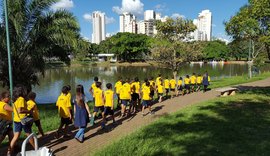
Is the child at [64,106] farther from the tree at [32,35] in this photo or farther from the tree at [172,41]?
the tree at [172,41]

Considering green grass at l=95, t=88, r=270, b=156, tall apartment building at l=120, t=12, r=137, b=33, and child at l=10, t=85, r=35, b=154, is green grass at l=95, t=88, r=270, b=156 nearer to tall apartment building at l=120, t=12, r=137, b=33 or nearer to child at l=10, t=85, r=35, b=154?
child at l=10, t=85, r=35, b=154

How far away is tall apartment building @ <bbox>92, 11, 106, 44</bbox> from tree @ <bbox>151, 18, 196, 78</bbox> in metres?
131

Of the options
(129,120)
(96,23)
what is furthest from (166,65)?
(96,23)

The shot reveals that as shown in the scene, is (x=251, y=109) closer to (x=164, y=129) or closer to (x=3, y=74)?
(x=164, y=129)

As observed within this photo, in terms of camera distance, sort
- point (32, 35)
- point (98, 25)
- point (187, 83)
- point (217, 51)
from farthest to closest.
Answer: point (98, 25), point (217, 51), point (187, 83), point (32, 35)

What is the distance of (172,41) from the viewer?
20.5 meters

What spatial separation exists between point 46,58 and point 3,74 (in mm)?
2409

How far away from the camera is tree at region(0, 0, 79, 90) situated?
11906 millimetres

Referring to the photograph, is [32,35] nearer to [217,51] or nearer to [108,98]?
[108,98]

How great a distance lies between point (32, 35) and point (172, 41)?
36.7 feet

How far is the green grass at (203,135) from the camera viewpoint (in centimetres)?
611

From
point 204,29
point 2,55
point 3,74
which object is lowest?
point 3,74

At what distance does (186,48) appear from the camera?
65.8 feet

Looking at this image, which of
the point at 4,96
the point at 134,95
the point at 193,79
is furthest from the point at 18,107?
the point at 193,79
